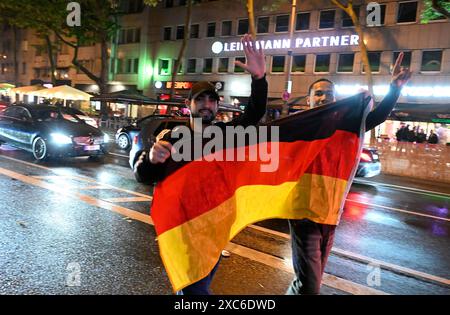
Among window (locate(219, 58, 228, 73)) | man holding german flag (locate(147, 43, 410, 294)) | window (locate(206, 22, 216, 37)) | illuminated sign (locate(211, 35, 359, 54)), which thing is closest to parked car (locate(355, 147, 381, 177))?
man holding german flag (locate(147, 43, 410, 294))

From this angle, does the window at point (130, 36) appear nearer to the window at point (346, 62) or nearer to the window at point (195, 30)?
the window at point (195, 30)

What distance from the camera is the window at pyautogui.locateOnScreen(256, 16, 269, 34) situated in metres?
35.2

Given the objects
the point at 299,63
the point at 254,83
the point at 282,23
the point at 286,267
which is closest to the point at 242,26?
the point at 282,23

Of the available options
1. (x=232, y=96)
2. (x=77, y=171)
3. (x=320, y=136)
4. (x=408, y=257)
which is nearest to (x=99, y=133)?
(x=77, y=171)

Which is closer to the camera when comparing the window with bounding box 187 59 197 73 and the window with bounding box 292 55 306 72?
the window with bounding box 292 55 306 72

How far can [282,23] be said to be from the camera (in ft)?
112

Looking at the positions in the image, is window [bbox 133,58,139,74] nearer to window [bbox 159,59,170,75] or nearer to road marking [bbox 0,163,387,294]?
window [bbox 159,59,170,75]

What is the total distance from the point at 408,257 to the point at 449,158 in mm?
11570

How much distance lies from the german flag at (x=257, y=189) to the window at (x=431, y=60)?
89.1ft

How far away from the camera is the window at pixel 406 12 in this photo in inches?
1105

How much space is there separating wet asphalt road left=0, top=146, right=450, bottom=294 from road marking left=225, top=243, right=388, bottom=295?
1 cm

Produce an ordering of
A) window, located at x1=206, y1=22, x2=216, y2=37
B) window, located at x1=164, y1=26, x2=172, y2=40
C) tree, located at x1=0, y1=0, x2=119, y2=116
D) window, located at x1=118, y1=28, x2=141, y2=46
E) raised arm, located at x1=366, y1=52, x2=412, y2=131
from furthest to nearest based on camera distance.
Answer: window, located at x1=118, y1=28, x2=141, y2=46, window, located at x1=164, y1=26, x2=172, y2=40, window, located at x1=206, y1=22, x2=216, y2=37, tree, located at x1=0, y1=0, x2=119, y2=116, raised arm, located at x1=366, y1=52, x2=412, y2=131

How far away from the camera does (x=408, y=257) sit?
580 centimetres

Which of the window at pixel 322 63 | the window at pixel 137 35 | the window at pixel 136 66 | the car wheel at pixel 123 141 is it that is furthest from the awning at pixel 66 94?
the window at pixel 137 35
